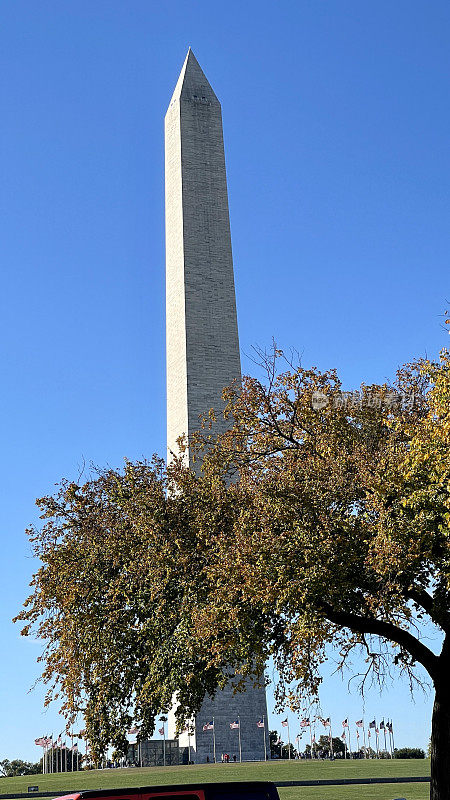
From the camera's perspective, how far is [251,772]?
41156mm

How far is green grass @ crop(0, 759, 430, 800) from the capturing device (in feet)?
113

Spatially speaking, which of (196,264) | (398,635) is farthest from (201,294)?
(398,635)

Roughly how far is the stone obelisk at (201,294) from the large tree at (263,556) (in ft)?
66.7

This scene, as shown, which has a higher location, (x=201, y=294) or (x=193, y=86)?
(x=193, y=86)

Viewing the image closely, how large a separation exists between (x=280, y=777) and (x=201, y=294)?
22241 millimetres

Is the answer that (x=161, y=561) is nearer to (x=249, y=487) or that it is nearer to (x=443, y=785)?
(x=249, y=487)

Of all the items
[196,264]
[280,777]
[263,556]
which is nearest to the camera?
[263,556]

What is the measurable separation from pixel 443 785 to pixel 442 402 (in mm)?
8120

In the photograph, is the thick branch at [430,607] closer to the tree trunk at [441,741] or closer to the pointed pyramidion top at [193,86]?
the tree trunk at [441,741]

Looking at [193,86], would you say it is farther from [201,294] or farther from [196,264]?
[201,294]

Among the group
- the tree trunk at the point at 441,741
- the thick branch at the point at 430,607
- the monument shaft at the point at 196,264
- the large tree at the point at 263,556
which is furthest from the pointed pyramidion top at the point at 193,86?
the tree trunk at the point at 441,741

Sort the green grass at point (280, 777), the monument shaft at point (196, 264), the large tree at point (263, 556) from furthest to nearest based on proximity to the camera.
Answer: the monument shaft at point (196, 264), the green grass at point (280, 777), the large tree at point (263, 556)

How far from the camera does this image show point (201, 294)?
46.4 meters

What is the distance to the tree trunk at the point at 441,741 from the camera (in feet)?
66.5
